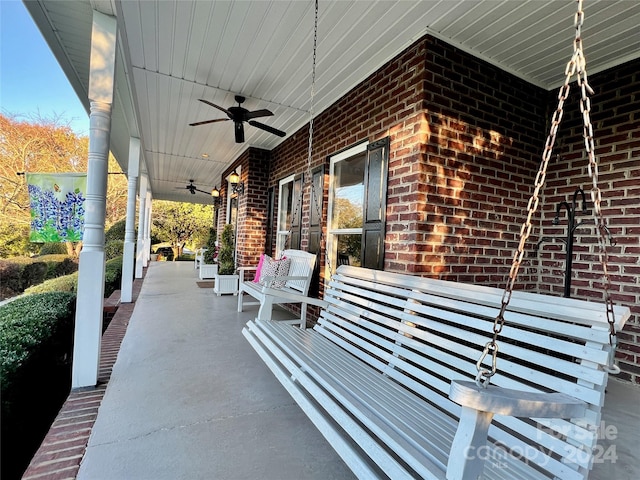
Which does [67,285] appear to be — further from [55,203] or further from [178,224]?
[178,224]

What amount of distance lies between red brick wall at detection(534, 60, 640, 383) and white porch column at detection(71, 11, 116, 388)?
370 cm

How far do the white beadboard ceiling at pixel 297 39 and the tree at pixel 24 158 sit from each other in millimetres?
6664

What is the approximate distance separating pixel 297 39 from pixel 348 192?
158 cm

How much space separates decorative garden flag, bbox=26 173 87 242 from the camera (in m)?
3.38

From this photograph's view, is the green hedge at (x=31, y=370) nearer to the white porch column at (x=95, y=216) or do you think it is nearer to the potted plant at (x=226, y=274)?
the white porch column at (x=95, y=216)

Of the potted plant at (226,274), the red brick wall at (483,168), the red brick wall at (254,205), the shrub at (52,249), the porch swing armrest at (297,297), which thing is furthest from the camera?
the shrub at (52,249)

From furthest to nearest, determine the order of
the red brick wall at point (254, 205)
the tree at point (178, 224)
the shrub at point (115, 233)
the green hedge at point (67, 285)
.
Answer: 1. the tree at point (178, 224)
2. the shrub at point (115, 233)
3. the red brick wall at point (254, 205)
4. the green hedge at point (67, 285)

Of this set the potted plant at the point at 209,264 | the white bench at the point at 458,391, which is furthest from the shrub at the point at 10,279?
the white bench at the point at 458,391

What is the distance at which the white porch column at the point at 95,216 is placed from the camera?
2076 millimetres

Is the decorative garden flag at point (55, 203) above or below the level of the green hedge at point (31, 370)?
above

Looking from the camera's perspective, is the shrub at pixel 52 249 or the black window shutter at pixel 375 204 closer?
the black window shutter at pixel 375 204

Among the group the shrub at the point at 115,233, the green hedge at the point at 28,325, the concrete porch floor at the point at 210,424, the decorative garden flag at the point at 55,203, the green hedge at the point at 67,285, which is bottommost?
the concrete porch floor at the point at 210,424


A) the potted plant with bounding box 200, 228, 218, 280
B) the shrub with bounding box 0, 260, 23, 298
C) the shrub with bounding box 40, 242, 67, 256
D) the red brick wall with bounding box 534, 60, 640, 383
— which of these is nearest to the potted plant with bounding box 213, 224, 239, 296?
the potted plant with bounding box 200, 228, 218, 280

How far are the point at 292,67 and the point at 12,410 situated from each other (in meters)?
3.24
